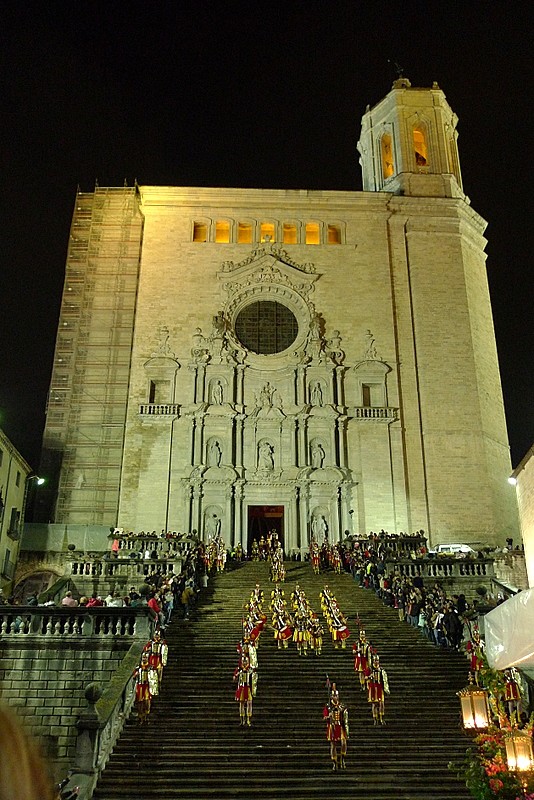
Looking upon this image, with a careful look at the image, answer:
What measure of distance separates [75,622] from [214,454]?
50.1ft

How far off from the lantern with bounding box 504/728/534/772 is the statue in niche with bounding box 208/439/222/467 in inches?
853

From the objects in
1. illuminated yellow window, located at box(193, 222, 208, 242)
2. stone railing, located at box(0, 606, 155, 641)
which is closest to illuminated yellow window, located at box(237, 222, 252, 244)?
illuminated yellow window, located at box(193, 222, 208, 242)

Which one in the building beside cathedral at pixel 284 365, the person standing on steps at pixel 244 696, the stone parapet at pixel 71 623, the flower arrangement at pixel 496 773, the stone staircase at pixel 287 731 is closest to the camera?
the flower arrangement at pixel 496 773

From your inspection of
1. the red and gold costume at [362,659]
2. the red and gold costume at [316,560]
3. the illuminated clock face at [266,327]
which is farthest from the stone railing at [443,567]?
the illuminated clock face at [266,327]

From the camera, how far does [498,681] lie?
12336 mm

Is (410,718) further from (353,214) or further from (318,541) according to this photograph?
(353,214)

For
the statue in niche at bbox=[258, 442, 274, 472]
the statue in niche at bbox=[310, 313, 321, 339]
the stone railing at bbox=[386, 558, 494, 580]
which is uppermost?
the statue in niche at bbox=[310, 313, 321, 339]

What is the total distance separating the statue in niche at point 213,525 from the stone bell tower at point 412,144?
18.3 metres

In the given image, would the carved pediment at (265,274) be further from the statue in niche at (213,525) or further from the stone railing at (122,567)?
the stone railing at (122,567)

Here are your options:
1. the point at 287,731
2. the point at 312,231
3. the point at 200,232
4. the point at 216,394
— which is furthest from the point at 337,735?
the point at 312,231

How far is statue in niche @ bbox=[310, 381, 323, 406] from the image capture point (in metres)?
31.6

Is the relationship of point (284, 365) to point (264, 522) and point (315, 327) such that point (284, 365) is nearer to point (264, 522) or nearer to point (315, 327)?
point (315, 327)

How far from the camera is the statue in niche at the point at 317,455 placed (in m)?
30.8

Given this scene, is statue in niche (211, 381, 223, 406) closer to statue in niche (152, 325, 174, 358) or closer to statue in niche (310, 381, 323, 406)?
statue in niche (152, 325, 174, 358)
